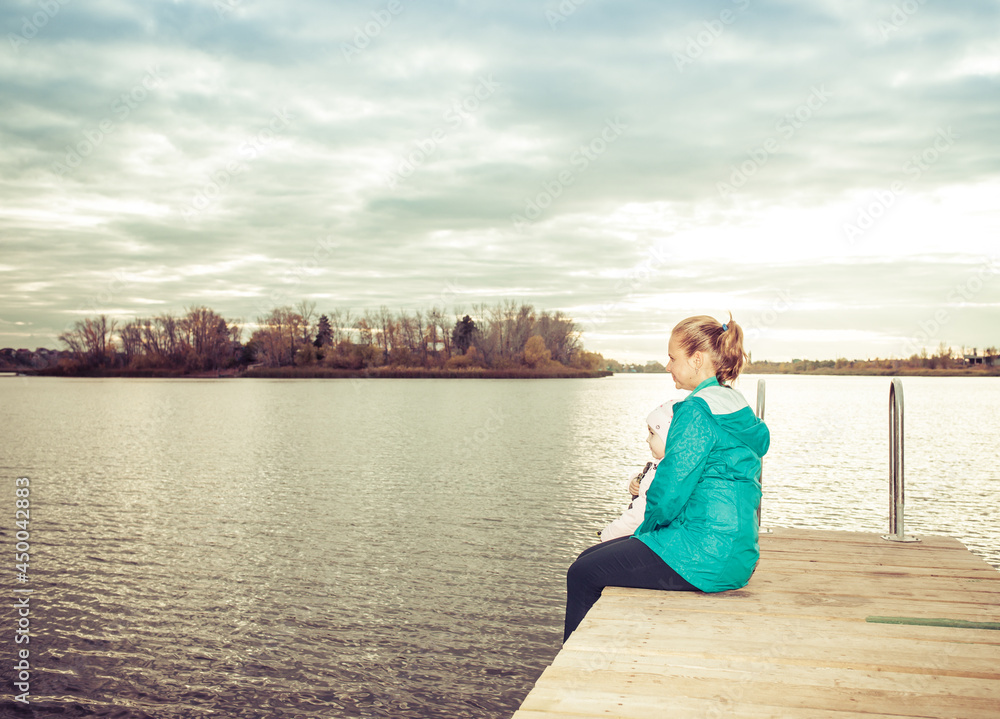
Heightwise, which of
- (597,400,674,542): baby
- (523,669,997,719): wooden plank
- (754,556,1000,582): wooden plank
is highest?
(597,400,674,542): baby

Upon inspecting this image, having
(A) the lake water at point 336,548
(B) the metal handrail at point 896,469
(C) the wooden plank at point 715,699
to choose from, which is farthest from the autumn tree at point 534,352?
(C) the wooden plank at point 715,699

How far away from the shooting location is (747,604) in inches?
151

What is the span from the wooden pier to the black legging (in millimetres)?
78

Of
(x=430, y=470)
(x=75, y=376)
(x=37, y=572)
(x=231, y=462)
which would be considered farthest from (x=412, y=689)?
(x=75, y=376)

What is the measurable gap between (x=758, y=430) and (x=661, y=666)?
50.6 inches

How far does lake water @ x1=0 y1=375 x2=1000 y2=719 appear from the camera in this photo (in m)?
6.14

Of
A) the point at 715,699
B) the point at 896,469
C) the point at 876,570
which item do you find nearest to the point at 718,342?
the point at 715,699

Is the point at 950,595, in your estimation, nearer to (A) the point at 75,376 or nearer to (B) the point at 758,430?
(B) the point at 758,430

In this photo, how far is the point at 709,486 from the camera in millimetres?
3502

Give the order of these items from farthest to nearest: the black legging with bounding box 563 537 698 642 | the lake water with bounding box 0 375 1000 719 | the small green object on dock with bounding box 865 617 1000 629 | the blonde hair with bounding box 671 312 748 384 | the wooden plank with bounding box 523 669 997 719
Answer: the lake water with bounding box 0 375 1000 719
the black legging with bounding box 563 537 698 642
the blonde hair with bounding box 671 312 748 384
the small green object on dock with bounding box 865 617 1000 629
the wooden plank with bounding box 523 669 997 719

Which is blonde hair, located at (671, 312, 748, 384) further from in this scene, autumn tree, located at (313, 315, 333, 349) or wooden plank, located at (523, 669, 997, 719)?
autumn tree, located at (313, 315, 333, 349)

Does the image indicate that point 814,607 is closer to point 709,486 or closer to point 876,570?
point 709,486

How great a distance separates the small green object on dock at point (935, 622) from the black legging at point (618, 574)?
95 cm

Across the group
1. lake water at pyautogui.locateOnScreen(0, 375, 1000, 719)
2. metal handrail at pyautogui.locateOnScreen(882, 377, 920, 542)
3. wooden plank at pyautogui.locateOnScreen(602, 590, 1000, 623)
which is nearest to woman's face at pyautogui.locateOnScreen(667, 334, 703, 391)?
wooden plank at pyautogui.locateOnScreen(602, 590, 1000, 623)
